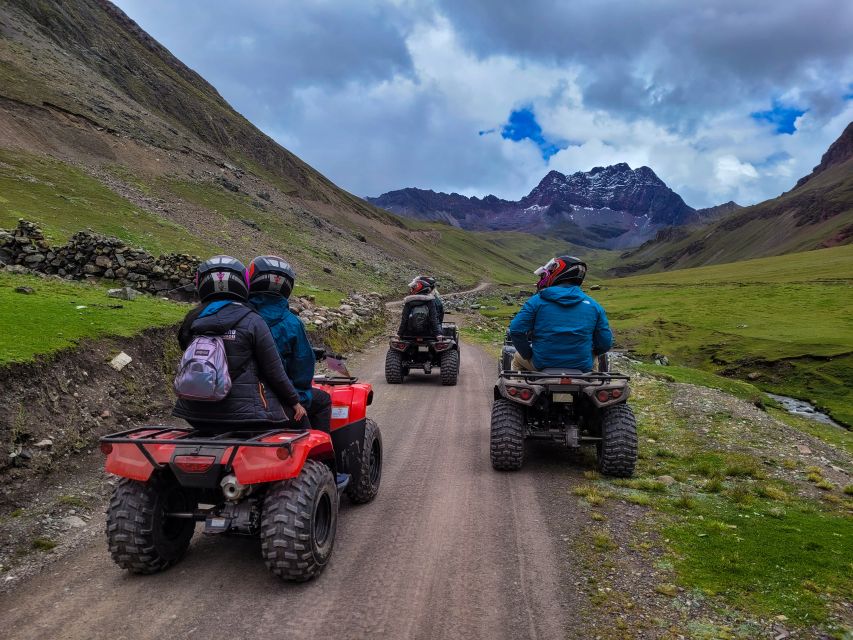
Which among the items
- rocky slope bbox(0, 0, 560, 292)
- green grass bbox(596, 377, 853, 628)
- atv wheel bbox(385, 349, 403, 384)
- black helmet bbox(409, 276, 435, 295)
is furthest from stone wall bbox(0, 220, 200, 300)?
green grass bbox(596, 377, 853, 628)

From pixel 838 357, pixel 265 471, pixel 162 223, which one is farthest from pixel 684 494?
pixel 162 223

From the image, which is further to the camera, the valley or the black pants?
the black pants

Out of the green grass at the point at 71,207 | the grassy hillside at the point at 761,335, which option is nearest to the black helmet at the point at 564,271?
the grassy hillside at the point at 761,335

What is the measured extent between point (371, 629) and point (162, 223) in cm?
4072

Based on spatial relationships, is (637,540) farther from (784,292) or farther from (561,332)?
(784,292)

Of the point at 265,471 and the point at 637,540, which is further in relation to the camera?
the point at 637,540

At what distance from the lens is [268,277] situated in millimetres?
5457

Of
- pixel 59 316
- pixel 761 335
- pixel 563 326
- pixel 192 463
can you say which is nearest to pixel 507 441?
pixel 563 326

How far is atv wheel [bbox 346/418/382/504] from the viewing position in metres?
6.37

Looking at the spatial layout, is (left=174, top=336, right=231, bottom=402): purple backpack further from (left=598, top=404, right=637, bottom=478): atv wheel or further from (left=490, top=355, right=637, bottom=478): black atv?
(left=598, top=404, right=637, bottom=478): atv wheel

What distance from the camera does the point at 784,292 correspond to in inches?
2183

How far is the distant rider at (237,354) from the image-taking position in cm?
468

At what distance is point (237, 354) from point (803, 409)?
74.8ft

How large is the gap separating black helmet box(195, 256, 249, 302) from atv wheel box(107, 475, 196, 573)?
170 cm
